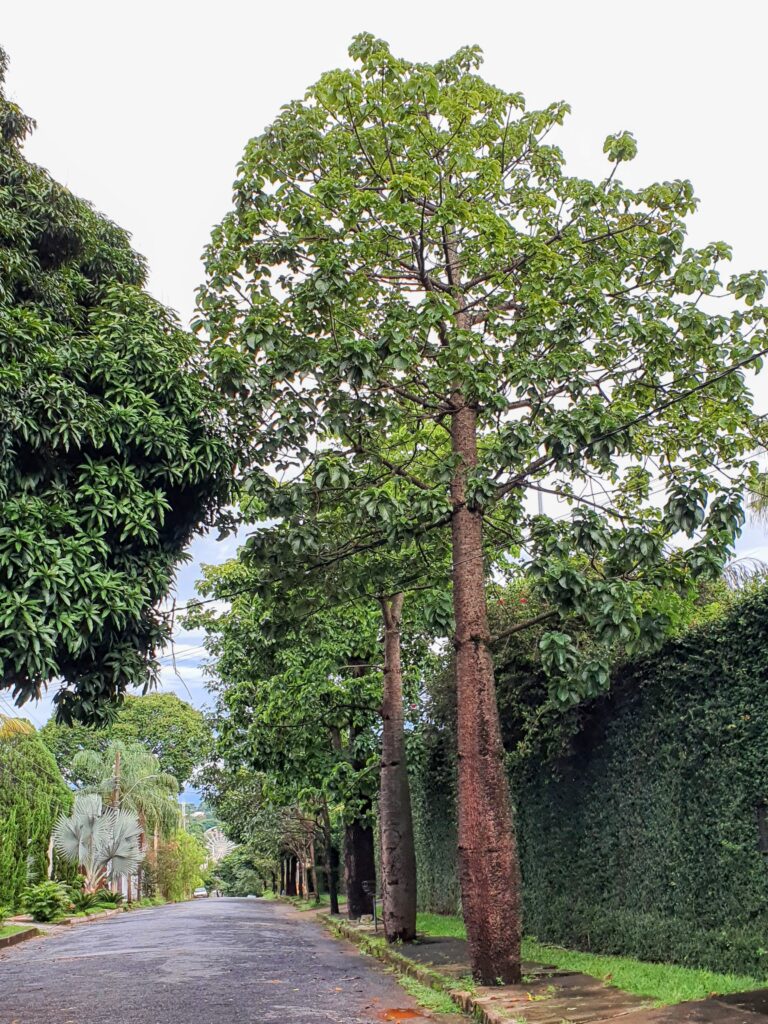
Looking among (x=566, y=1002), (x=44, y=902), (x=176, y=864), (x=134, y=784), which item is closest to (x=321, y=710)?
(x=566, y=1002)

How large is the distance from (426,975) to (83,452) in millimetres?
6796

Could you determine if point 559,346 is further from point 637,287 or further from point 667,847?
point 667,847

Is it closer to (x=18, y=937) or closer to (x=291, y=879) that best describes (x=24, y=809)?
(x=18, y=937)

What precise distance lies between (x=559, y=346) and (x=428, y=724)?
422 inches

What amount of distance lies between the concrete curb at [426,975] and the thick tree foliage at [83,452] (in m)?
4.52

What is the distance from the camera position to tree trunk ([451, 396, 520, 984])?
8.55 m

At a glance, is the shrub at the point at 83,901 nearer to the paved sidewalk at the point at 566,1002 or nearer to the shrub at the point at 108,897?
the shrub at the point at 108,897

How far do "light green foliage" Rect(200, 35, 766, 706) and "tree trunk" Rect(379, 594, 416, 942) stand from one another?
4356 mm

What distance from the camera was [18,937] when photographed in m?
20.3

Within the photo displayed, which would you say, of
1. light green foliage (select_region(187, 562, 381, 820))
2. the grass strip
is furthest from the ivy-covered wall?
light green foliage (select_region(187, 562, 381, 820))

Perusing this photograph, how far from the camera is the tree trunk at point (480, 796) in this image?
8.55 meters

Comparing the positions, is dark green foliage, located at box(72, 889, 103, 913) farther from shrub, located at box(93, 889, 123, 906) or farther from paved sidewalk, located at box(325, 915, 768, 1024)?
paved sidewalk, located at box(325, 915, 768, 1024)

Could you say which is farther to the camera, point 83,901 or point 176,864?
point 176,864

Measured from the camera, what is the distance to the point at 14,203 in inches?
415
